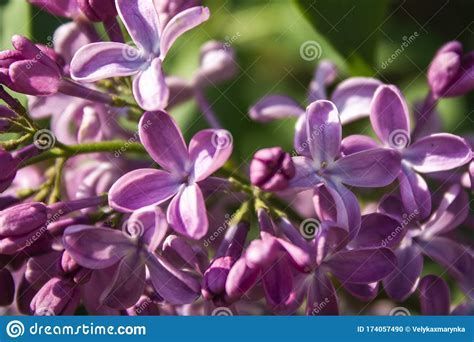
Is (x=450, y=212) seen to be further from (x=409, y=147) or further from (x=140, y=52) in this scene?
(x=140, y=52)

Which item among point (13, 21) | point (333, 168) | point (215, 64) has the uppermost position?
point (333, 168)

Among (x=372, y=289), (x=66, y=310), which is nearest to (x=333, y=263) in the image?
(x=372, y=289)

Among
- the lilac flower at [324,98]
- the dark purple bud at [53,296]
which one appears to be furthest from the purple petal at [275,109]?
the dark purple bud at [53,296]

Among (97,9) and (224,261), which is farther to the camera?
(97,9)

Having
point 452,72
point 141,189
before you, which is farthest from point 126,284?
point 452,72

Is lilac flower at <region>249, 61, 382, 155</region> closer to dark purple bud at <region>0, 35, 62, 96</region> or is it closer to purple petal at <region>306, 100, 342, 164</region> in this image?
purple petal at <region>306, 100, 342, 164</region>

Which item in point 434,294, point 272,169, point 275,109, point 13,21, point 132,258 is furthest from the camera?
point 13,21
